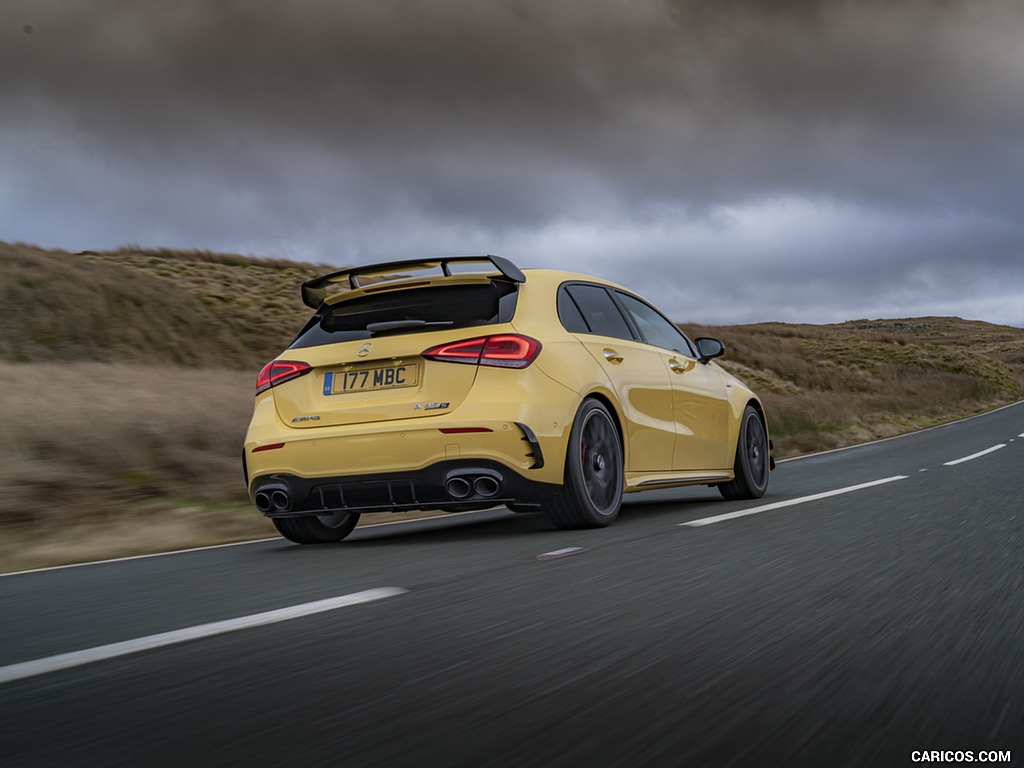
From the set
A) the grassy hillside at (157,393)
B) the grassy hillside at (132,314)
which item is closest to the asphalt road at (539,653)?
the grassy hillside at (157,393)

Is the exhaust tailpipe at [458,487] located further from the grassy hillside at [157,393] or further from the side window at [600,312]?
the grassy hillside at [157,393]

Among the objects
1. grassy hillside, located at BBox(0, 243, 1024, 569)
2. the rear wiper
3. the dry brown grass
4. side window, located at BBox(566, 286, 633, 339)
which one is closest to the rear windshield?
the rear wiper

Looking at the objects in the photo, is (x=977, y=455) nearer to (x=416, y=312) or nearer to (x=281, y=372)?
(x=416, y=312)

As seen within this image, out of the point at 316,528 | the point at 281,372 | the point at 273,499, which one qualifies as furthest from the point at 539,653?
the point at 316,528

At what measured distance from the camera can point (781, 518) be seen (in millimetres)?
6656

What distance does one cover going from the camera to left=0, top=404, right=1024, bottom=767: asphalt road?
228 centimetres

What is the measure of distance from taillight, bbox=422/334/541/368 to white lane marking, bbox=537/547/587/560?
1195 mm

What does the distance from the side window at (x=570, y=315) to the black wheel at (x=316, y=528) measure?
1.83 meters

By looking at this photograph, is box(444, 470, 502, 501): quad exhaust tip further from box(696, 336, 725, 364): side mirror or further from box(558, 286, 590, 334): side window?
box(696, 336, 725, 364): side mirror

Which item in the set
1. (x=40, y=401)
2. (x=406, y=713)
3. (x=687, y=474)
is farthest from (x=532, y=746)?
(x=40, y=401)

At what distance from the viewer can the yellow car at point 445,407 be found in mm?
5973

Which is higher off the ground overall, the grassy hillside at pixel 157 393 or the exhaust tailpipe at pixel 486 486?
the grassy hillside at pixel 157 393

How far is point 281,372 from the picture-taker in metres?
6.45

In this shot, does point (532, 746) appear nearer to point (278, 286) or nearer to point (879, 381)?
point (278, 286)
